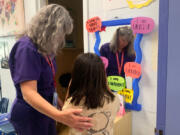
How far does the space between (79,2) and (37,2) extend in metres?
0.97

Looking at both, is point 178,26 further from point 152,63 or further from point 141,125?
point 141,125

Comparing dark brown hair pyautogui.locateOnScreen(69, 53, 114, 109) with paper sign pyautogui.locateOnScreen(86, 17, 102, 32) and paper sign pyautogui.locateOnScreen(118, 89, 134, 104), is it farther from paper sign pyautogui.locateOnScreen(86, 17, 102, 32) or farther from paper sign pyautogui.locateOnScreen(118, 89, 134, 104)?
paper sign pyautogui.locateOnScreen(86, 17, 102, 32)

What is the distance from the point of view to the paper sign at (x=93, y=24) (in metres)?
1.51

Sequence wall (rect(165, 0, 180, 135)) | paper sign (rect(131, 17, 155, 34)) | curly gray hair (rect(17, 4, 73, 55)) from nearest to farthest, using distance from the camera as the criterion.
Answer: wall (rect(165, 0, 180, 135)), curly gray hair (rect(17, 4, 73, 55)), paper sign (rect(131, 17, 155, 34))

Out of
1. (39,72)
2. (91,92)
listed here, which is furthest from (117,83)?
(39,72)

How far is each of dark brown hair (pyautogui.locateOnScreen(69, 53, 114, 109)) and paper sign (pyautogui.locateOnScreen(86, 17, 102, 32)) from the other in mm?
653

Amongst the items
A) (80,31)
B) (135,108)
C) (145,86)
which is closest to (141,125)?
(135,108)

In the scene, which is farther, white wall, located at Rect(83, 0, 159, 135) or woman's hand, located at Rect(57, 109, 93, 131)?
white wall, located at Rect(83, 0, 159, 135)

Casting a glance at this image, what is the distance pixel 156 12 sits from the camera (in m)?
1.23

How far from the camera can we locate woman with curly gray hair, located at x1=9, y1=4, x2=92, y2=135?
2.42 ft

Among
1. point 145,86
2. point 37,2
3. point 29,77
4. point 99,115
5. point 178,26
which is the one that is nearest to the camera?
point 178,26

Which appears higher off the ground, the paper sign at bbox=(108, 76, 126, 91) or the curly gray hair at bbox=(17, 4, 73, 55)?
the curly gray hair at bbox=(17, 4, 73, 55)

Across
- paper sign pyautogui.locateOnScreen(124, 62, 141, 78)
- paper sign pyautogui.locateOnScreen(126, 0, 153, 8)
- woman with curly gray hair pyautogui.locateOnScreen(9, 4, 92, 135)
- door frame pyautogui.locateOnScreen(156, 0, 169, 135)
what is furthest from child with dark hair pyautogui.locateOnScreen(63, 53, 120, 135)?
paper sign pyautogui.locateOnScreen(126, 0, 153, 8)

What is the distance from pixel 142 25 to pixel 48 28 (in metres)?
0.71
